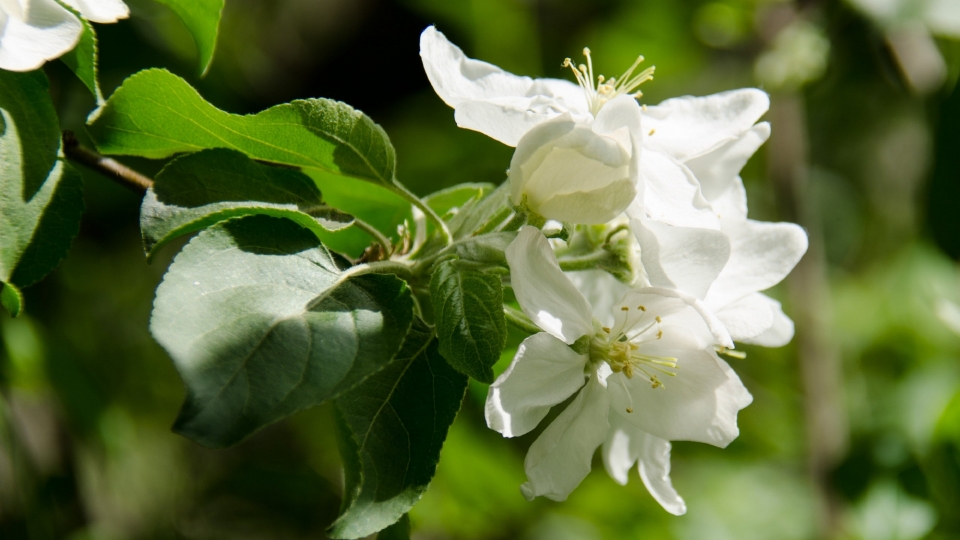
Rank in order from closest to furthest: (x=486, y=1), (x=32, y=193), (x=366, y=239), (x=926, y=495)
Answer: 1. (x=32, y=193)
2. (x=366, y=239)
3. (x=926, y=495)
4. (x=486, y=1)

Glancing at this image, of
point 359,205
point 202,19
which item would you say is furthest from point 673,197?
point 202,19

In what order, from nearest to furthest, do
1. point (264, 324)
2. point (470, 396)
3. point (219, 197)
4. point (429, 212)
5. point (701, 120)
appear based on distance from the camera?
point (264, 324) < point (219, 197) < point (429, 212) < point (701, 120) < point (470, 396)

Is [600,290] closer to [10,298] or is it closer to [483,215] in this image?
[483,215]

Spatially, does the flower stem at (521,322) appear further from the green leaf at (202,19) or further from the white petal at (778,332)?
the green leaf at (202,19)

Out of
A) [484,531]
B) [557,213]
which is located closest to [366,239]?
[557,213]

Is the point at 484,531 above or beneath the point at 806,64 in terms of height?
beneath

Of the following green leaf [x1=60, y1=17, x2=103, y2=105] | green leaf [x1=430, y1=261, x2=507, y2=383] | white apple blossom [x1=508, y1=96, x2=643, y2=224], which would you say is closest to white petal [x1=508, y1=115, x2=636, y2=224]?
white apple blossom [x1=508, y1=96, x2=643, y2=224]

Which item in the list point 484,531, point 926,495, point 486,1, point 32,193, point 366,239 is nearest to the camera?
point 32,193

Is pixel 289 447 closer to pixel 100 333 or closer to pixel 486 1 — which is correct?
pixel 100 333
